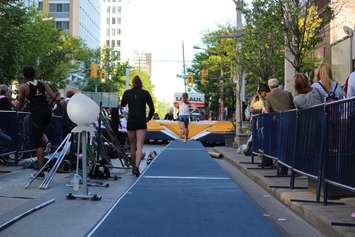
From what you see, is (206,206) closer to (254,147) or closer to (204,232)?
(204,232)

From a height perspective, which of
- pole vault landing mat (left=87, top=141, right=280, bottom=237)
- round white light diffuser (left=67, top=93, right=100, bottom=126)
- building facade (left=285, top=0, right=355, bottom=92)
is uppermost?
building facade (left=285, top=0, right=355, bottom=92)

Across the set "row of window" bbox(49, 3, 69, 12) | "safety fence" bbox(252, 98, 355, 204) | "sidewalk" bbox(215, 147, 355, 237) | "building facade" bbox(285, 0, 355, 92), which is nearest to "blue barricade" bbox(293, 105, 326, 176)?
"safety fence" bbox(252, 98, 355, 204)

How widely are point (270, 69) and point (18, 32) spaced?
1419 centimetres

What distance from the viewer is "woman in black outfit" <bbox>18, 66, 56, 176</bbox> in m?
10.8

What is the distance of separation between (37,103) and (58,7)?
4809 inches

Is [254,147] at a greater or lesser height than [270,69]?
lesser

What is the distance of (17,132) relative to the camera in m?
13.9

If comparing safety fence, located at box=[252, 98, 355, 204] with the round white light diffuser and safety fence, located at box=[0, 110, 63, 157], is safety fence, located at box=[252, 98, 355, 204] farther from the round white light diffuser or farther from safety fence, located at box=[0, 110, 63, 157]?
safety fence, located at box=[0, 110, 63, 157]

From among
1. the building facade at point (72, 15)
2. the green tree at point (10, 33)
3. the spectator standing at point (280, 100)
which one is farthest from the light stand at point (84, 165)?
the building facade at point (72, 15)

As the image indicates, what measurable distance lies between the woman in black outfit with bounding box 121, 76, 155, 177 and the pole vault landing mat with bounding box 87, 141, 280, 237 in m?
0.54

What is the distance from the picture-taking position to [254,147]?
1492 cm

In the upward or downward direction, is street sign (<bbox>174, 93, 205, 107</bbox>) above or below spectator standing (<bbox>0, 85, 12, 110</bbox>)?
above

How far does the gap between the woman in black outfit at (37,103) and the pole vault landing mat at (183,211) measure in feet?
6.31

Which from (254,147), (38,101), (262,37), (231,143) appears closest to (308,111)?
(38,101)
